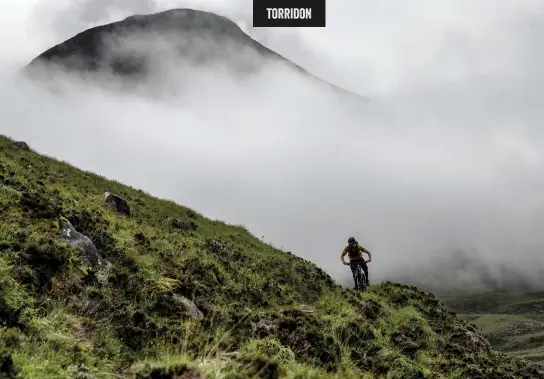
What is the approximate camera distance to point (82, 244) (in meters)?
12.8

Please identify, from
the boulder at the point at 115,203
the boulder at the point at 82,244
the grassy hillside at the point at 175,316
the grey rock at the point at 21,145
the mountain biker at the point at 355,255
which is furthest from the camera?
the grey rock at the point at 21,145

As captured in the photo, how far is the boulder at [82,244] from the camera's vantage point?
1243cm

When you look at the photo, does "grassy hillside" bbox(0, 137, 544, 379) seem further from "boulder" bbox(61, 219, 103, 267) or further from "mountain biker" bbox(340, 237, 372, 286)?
"mountain biker" bbox(340, 237, 372, 286)

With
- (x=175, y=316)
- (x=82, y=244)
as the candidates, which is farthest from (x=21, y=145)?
(x=175, y=316)

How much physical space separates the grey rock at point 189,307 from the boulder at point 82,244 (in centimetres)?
230

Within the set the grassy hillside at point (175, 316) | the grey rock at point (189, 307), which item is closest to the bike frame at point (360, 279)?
the grassy hillside at point (175, 316)

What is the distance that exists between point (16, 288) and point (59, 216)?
15.0 feet

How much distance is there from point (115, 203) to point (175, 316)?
1310 cm

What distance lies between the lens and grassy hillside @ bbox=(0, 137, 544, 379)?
775 centimetres

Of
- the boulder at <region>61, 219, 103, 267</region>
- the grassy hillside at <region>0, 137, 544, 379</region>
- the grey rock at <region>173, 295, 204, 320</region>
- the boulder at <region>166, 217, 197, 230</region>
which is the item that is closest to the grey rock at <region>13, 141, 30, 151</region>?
the grassy hillside at <region>0, 137, 544, 379</region>

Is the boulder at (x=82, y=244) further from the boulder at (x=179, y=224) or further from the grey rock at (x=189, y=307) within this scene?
the boulder at (x=179, y=224)

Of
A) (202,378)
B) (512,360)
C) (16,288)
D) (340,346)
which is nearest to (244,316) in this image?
(340,346)

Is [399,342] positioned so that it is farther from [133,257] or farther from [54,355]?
[54,355]

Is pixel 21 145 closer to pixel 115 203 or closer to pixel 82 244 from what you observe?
pixel 115 203
